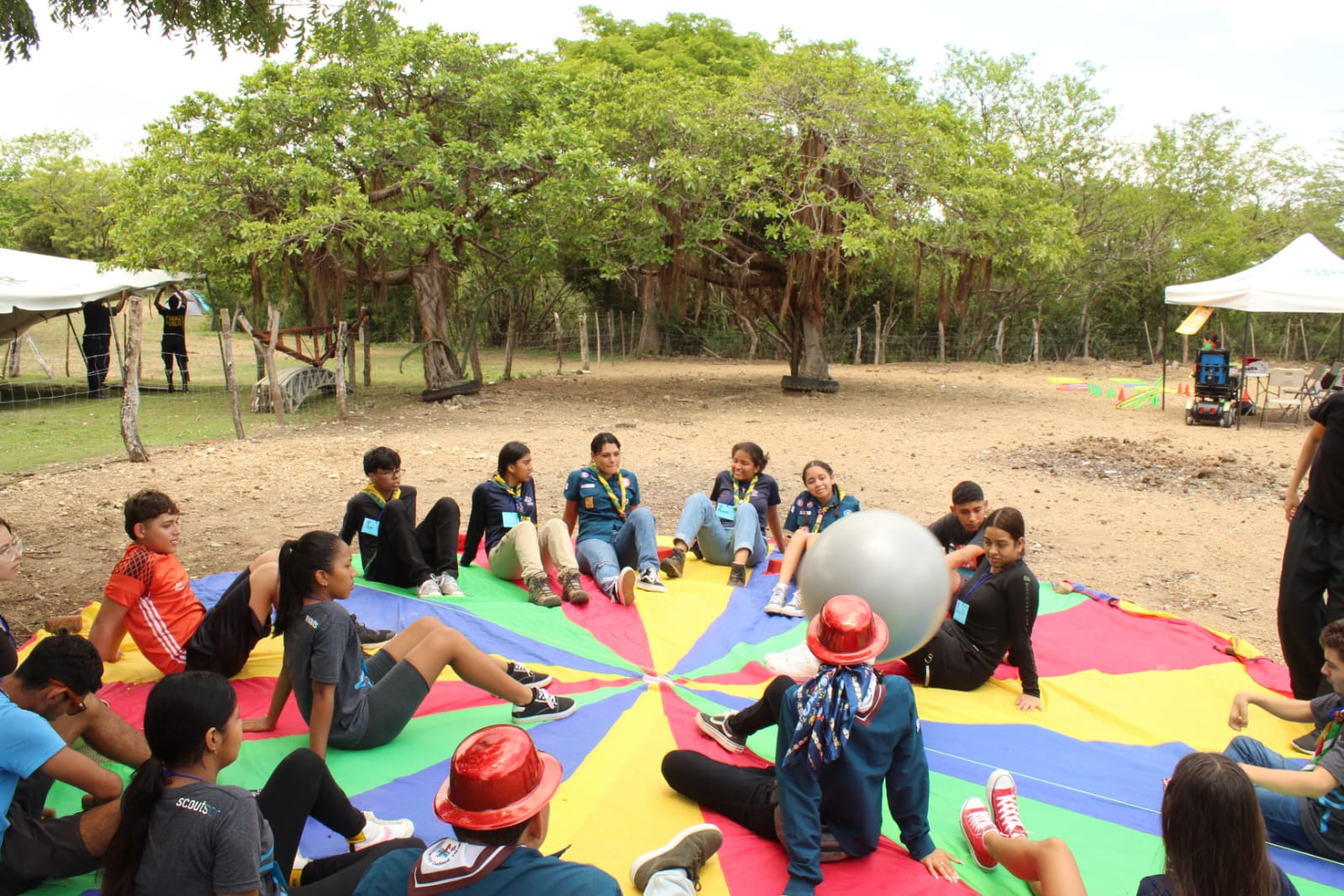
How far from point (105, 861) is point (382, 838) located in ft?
3.06

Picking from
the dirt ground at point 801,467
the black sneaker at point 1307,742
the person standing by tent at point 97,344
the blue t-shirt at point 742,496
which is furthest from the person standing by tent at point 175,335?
the black sneaker at point 1307,742

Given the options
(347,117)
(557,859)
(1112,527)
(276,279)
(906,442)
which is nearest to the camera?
(557,859)

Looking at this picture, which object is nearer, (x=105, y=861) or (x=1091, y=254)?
(x=105, y=861)

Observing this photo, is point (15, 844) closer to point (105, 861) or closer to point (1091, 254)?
point (105, 861)

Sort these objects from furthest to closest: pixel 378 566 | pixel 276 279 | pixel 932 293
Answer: pixel 932 293 → pixel 276 279 → pixel 378 566

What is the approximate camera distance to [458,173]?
14352mm

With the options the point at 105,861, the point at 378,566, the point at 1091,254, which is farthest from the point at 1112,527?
the point at 1091,254

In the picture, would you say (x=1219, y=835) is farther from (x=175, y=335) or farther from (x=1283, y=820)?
(x=175, y=335)

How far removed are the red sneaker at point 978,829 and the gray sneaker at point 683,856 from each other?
2.88 feet

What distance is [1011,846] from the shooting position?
9.43 feet

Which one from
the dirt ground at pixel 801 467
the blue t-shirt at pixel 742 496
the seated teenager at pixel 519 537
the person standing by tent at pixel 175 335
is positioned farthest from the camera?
the person standing by tent at pixel 175 335

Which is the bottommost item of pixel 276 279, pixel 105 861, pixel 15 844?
pixel 15 844

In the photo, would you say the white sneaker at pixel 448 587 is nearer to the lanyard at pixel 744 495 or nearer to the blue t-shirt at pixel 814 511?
the lanyard at pixel 744 495

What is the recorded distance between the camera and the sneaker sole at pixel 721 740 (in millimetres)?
3645
